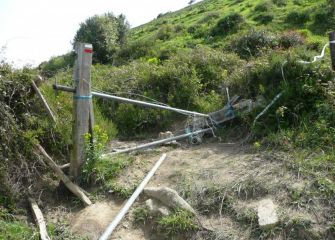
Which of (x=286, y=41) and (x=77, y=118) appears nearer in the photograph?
(x=77, y=118)

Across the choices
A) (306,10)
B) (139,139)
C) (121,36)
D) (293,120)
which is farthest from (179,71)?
(121,36)

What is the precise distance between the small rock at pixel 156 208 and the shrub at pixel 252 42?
8050 mm

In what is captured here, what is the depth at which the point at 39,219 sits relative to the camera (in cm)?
476

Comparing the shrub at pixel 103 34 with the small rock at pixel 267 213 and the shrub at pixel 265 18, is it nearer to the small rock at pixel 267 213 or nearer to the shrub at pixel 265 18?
the shrub at pixel 265 18

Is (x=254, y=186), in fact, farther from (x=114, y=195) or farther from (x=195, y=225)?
(x=114, y=195)

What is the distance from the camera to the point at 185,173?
5371 millimetres

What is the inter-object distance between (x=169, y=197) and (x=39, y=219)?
1.52 metres

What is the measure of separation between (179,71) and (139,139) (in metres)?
1.92

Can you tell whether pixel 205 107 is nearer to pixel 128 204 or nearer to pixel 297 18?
pixel 128 204

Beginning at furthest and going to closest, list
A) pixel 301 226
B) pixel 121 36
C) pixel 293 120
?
pixel 121 36, pixel 293 120, pixel 301 226

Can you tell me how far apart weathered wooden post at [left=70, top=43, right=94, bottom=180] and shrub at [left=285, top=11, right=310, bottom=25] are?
42.8 ft

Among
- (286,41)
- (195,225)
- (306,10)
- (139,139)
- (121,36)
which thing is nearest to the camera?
(195,225)

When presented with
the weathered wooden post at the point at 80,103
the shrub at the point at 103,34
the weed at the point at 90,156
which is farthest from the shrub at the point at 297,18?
the weed at the point at 90,156

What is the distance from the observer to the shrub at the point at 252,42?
40.5 feet
